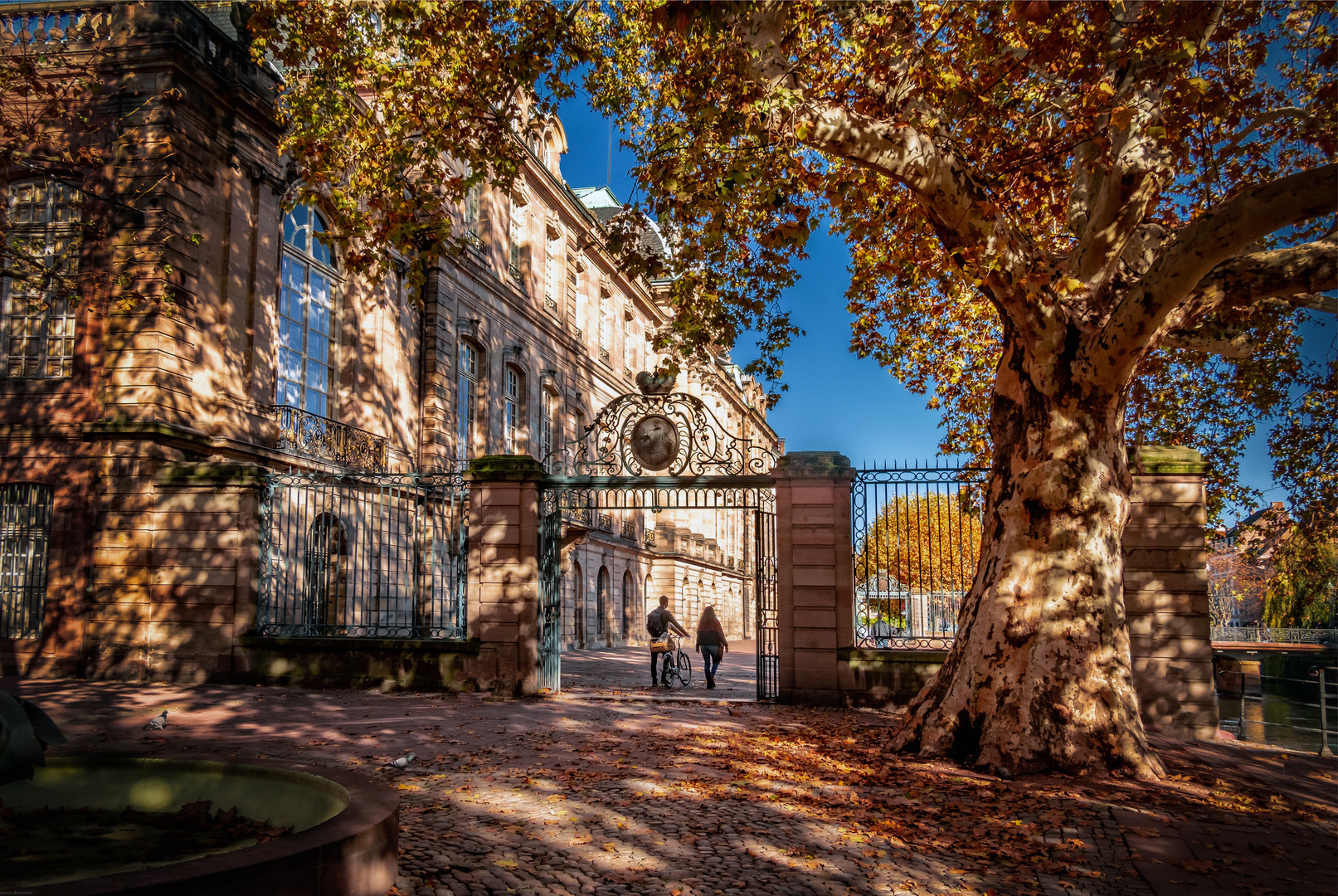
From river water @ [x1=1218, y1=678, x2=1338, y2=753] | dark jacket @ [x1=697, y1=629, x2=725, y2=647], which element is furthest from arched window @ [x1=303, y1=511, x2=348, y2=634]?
river water @ [x1=1218, y1=678, x2=1338, y2=753]

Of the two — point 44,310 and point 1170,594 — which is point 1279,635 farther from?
point 44,310

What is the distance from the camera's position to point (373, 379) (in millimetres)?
21047

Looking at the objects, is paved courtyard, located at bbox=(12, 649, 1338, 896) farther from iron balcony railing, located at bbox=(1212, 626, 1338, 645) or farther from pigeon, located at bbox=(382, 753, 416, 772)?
iron balcony railing, located at bbox=(1212, 626, 1338, 645)

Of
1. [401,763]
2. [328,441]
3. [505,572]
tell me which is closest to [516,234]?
[328,441]

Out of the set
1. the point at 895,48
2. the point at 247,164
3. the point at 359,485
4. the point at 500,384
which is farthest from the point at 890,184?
the point at 500,384

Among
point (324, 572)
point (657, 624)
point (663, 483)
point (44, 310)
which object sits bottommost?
point (657, 624)

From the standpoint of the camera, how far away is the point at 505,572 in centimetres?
1302

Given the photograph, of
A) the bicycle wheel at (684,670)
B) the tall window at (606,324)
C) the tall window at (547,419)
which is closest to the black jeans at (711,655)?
the bicycle wheel at (684,670)

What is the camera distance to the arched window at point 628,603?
119 ft

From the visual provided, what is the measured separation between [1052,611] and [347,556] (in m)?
12.9

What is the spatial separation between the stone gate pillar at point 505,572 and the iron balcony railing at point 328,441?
6647 mm

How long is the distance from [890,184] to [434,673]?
349 inches

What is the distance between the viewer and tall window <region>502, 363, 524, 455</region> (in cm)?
2848

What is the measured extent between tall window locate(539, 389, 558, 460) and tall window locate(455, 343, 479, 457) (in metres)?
4.31
